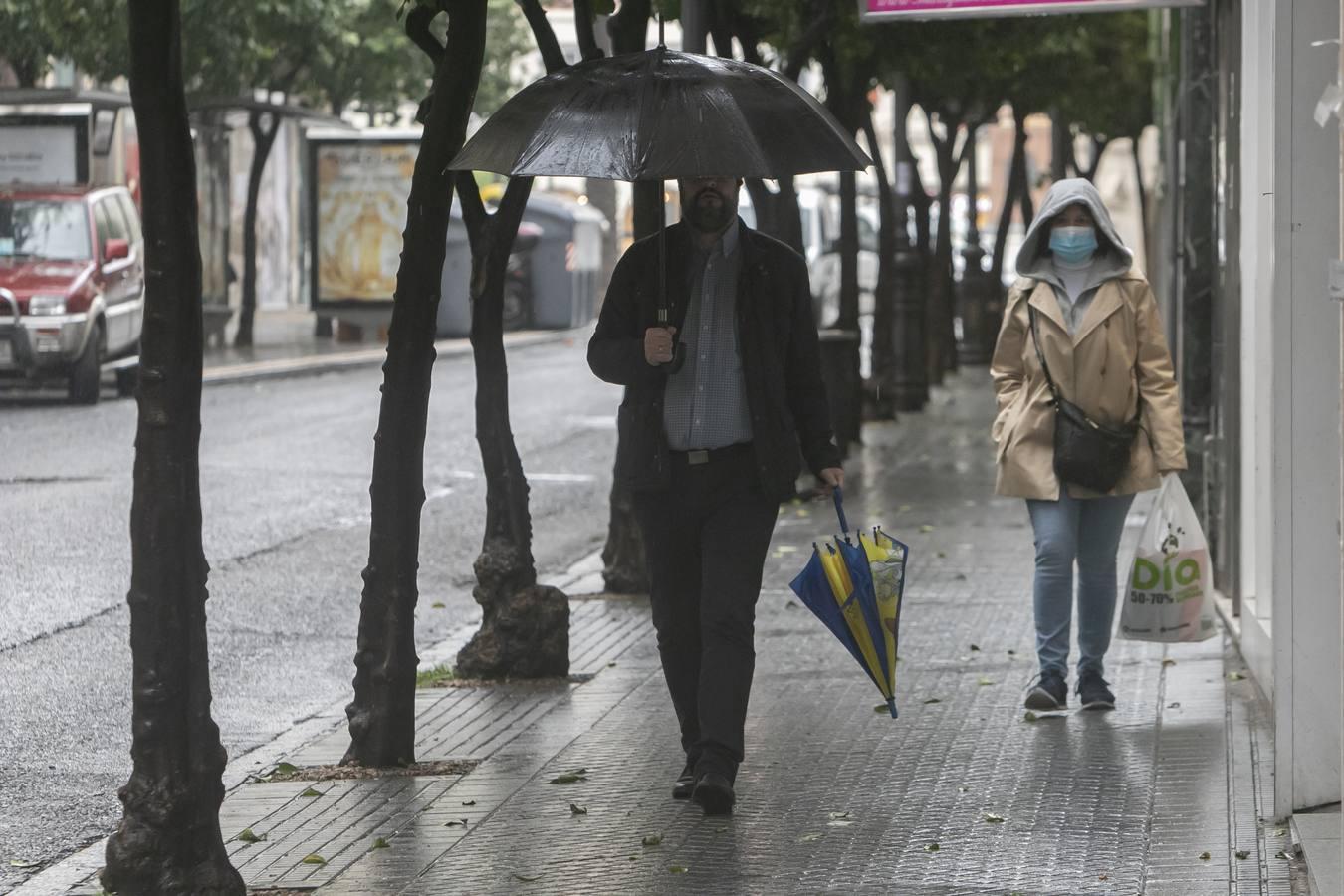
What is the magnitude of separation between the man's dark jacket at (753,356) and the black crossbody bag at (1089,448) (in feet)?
4.40

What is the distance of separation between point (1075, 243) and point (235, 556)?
603 cm

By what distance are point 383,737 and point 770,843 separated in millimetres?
1567

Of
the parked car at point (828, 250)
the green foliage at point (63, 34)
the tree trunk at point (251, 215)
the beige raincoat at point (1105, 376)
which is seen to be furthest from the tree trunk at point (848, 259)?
the tree trunk at point (251, 215)

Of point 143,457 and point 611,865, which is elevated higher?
point 143,457

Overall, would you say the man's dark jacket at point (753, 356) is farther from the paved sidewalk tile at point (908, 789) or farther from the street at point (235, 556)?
the street at point (235, 556)

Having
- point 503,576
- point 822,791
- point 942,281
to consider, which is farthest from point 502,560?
point 942,281

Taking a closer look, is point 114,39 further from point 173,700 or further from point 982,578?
point 173,700

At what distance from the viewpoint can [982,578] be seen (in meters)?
11.5

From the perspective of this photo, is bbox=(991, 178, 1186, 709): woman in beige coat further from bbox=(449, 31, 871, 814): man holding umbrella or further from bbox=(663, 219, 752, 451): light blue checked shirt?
bbox=(663, 219, 752, 451): light blue checked shirt

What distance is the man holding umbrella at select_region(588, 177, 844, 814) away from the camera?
252 inches

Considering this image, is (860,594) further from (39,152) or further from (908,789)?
(39,152)

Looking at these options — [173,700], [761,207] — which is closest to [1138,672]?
[173,700]

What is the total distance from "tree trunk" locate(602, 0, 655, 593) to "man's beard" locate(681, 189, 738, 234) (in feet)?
10.9

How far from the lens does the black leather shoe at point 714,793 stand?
6277 millimetres
